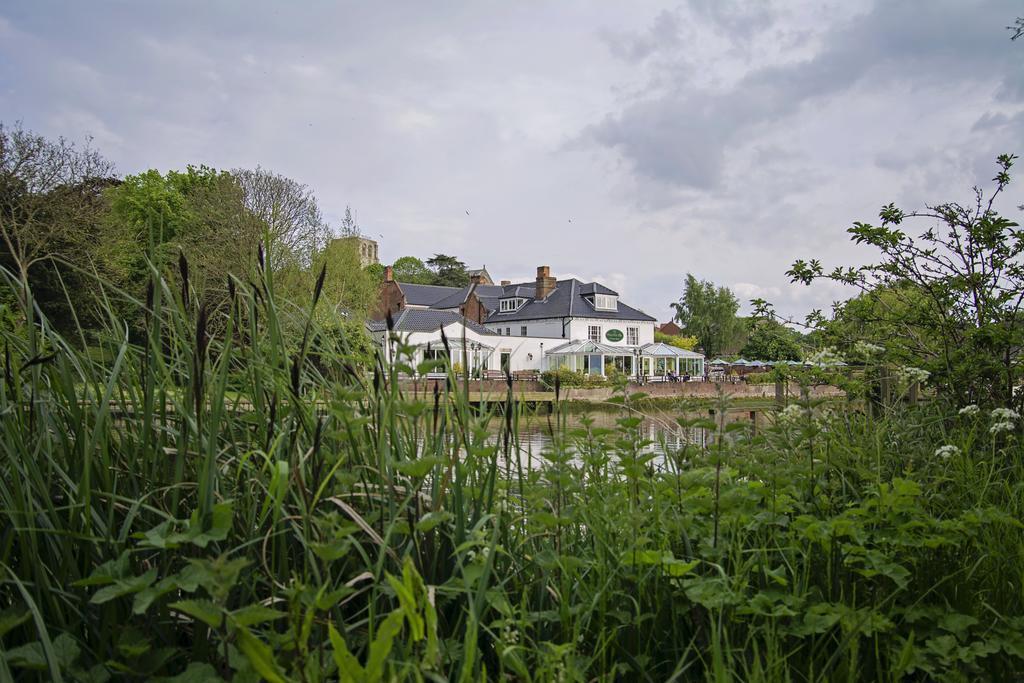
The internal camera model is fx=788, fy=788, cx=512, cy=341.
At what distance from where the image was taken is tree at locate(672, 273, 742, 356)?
202 ft

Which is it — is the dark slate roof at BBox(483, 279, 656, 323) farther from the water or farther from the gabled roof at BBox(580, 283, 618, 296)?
the water

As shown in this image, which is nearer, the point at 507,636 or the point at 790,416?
the point at 507,636

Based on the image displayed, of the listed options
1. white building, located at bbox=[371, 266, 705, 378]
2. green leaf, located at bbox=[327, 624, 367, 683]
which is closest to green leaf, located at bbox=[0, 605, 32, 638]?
green leaf, located at bbox=[327, 624, 367, 683]

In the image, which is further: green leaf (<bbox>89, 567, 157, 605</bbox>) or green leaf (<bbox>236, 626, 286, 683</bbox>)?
green leaf (<bbox>89, 567, 157, 605</bbox>)

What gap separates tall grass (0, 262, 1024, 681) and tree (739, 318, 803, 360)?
228cm

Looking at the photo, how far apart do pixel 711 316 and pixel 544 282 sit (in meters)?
13.3

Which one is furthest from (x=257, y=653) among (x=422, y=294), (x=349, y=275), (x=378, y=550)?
(x=422, y=294)

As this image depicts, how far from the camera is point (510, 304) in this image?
6150 centimetres

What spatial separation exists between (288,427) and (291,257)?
2985 centimetres

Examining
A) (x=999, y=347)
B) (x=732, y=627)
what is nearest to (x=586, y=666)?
(x=732, y=627)

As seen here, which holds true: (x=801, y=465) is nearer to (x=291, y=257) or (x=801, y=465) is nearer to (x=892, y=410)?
(x=892, y=410)

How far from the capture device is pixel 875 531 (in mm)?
1923

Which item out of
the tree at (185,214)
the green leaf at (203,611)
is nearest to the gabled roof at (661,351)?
the tree at (185,214)

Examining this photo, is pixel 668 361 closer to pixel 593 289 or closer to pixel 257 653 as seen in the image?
pixel 593 289
